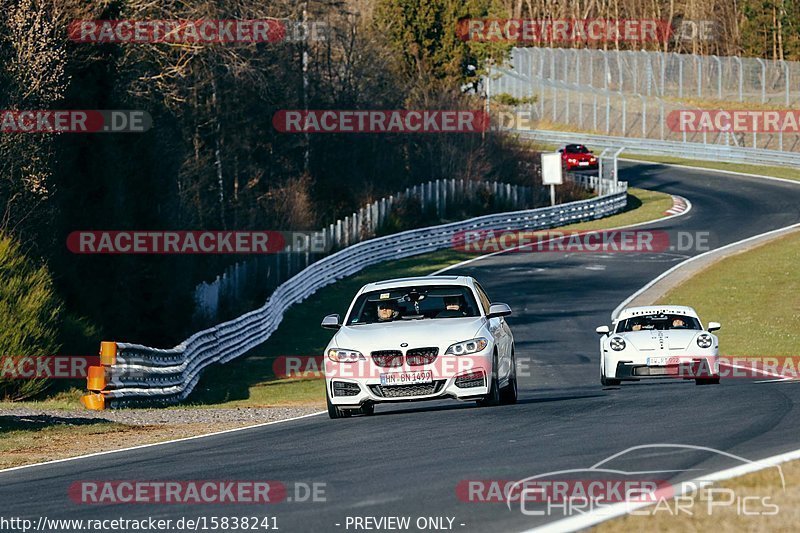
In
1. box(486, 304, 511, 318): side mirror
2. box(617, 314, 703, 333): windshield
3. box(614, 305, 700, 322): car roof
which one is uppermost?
box(486, 304, 511, 318): side mirror

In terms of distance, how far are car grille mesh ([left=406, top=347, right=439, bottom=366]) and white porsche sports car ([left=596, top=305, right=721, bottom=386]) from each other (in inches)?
235

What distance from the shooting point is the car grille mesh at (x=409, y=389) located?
46.4ft

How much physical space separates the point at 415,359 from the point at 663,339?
6.28 meters

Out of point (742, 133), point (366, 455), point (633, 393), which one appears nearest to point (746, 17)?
point (742, 133)

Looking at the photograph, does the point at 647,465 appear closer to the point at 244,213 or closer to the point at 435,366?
the point at 435,366

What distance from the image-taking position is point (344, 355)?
14.4m

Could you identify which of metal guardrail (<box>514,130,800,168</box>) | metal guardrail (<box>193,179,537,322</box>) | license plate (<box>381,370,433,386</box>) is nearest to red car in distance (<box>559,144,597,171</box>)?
metal guardrail (<box>514,130,800,168</box>)

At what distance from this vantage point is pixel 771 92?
250 ft

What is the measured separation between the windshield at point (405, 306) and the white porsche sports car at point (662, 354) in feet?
15.2

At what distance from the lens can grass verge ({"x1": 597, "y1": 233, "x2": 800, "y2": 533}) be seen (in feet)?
24.1

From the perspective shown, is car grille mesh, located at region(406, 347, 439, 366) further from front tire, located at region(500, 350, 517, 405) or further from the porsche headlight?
the porsche headlight

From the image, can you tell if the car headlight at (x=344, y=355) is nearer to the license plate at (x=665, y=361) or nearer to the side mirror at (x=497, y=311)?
the side mirror at (x=497, y=311)

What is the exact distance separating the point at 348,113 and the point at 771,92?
2786 centimetres

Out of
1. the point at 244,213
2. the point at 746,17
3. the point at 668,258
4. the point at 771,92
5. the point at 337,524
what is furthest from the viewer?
the point at 746,17
